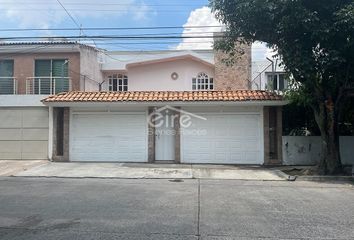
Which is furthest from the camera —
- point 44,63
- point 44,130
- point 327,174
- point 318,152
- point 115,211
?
point 44,63

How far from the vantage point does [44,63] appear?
2241 centimetres

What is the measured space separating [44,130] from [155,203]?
11319 mm

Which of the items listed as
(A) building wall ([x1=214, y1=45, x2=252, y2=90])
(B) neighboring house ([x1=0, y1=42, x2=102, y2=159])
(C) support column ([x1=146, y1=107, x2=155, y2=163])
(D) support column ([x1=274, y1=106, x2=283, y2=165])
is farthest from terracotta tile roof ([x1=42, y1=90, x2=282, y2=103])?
(A) building wall ([x1=214, y1=45, x2=252, y2=90])

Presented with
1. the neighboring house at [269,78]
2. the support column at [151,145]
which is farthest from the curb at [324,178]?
the neighboring house at [269,78]

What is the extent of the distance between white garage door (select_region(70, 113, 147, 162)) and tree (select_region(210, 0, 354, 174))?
19.2ft

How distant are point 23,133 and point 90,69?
6.44 metres

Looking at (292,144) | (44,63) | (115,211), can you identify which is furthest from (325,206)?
(44,63)

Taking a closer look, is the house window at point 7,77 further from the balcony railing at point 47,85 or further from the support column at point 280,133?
the support column at point 280,133

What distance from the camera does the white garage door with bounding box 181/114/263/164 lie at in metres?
18.3

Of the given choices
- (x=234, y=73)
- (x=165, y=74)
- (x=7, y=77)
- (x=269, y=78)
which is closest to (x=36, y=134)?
(x=7, y=77)

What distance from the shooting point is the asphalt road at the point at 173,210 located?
22.5ft

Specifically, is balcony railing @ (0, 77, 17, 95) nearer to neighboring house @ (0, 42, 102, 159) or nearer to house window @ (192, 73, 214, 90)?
neighboring house @ (0, 42, 102, 159)

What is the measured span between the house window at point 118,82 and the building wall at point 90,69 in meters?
1.88

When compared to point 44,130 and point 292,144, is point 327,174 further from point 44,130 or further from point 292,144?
point 44,130
